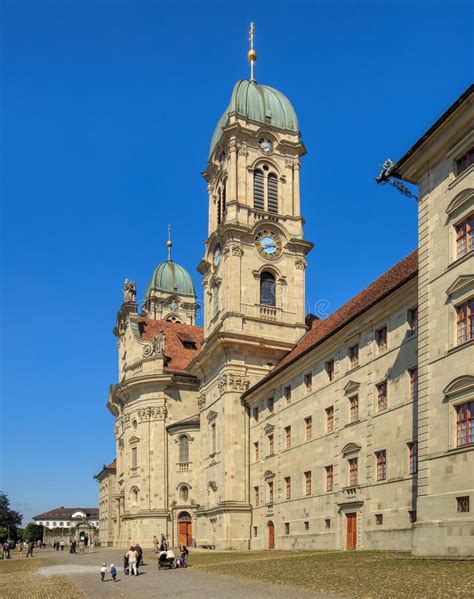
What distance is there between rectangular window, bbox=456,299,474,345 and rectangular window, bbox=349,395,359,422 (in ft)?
44.9

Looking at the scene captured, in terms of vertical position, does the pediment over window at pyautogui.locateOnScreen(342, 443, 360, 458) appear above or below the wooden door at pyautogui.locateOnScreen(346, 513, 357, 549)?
above

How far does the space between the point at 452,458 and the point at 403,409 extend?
29.5ft

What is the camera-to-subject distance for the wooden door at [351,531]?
38.4m

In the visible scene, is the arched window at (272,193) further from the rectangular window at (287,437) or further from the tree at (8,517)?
the tree at (8,517)

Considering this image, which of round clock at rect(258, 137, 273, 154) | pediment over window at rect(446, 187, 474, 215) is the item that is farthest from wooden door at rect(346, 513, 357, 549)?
round clock at rect(258, 137, 273, 154)

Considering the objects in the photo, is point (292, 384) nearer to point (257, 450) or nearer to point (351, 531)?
point (257, 450)

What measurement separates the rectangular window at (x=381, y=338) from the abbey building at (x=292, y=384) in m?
0.08

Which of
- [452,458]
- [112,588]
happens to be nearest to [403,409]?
[452,458]

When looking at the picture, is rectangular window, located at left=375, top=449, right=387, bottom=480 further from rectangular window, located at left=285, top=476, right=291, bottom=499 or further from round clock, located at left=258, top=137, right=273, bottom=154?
round clock, located at left=258, top=137, right=273, bottom=154

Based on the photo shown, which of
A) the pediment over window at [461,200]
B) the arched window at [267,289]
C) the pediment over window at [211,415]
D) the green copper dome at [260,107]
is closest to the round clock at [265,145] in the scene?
the green copper dome at [260,107]

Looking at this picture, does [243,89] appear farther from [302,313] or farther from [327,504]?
[327,504]

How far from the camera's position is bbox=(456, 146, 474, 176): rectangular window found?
27.3 m

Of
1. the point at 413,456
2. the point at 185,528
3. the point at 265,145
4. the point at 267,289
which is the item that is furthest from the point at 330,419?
the point at 185,528

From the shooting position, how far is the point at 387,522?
3481cm
